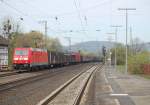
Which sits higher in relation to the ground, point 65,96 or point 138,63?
point 138,63

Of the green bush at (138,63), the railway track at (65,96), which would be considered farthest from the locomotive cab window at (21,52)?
the railway track at (65,96)

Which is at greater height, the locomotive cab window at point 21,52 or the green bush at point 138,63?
the locomotive cab window at point 21,52

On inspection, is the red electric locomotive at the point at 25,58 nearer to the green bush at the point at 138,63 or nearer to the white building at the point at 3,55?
the white building at the point at 3,55

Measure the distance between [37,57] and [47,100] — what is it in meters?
36.0

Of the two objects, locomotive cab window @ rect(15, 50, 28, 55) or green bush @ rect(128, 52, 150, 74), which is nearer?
locomotive cab window @ rect(15, 50, 28, 55)

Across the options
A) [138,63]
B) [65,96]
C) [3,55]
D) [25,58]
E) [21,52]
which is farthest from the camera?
[138,63]

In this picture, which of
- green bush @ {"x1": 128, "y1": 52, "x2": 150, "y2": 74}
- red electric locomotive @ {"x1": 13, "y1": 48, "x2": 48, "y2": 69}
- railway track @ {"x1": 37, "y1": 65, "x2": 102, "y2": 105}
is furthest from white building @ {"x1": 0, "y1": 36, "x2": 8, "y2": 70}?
railway track @ {"x1": 37, "y1": 65, "x2": 102, "y2": 105}

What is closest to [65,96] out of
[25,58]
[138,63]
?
[25,58]

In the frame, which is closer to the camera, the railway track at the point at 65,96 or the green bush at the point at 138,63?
the railway track at the point at 65,96

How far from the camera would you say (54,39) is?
158875 millimetres

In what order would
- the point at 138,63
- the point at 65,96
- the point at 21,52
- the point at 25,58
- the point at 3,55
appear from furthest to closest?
the point at 138,63
the point at 3,55
the point at 21,52
the point at 25,58
the point at 65,96

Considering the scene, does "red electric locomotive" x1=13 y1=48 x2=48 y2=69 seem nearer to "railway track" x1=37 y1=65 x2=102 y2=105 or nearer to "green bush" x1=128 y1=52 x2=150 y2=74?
"green bush" x1=128 y1=52 x2=150 y2=74

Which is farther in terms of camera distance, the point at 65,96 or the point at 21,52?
the point at 21,52

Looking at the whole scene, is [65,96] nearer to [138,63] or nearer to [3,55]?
[3,55]
